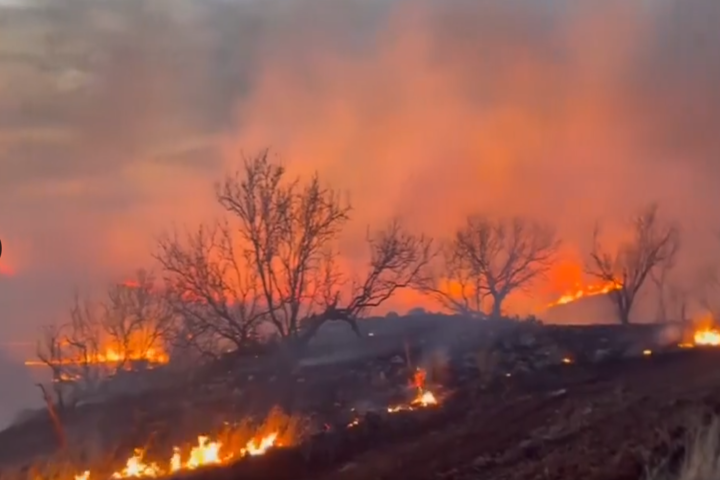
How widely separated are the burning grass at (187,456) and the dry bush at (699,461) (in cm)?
758

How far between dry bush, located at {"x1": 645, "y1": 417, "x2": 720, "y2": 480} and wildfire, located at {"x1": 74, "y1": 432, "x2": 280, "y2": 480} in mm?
7587

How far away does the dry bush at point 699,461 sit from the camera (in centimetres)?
864

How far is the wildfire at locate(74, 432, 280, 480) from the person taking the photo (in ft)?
51.0

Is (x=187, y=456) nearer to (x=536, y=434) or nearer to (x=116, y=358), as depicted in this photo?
(x=536, y=434)

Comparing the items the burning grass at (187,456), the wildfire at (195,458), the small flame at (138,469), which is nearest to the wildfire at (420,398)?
the burning grass at (187,456)

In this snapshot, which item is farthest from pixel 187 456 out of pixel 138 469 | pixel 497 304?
pixel 497 304

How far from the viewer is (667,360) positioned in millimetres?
20531

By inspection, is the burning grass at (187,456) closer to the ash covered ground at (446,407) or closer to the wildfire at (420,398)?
the ash covered ground at (446,407)

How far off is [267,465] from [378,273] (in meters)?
17.5

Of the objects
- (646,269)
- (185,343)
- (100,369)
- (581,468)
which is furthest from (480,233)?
(581,468)

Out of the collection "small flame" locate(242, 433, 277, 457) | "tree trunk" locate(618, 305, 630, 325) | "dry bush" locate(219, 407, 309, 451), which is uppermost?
"tree trunk" locate(618, 305, 630, 325)

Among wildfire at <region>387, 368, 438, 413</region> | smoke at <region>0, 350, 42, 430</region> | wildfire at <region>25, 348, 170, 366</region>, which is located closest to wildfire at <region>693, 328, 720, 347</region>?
wildfire at <region>387, 368, 438, 413</region>

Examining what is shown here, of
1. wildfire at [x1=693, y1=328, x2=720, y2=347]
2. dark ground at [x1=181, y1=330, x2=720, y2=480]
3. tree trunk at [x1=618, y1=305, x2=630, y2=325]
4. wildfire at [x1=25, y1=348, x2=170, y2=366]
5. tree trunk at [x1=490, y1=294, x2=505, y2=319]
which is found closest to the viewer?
dark ground at [x1=181, y1=330, x2=720, y2=480]

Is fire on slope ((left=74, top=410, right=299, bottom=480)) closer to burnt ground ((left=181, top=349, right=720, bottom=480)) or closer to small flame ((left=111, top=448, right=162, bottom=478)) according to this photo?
small flame ((left=111, top=448, right=162, bottom=478))
